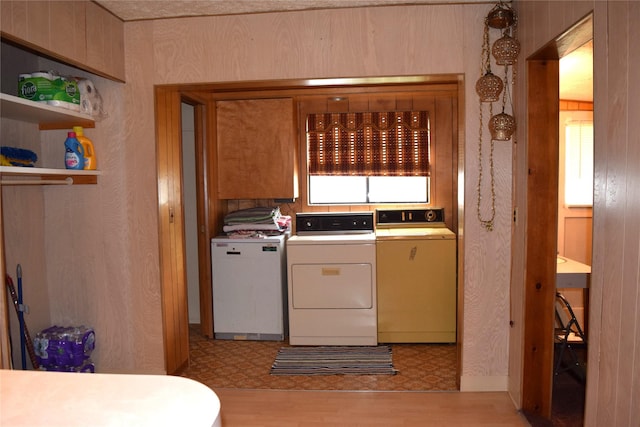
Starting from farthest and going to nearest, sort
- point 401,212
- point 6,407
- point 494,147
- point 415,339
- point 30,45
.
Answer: point 401,212 → point 415,339 → point 494,147 → point 30,45 → point 6,407

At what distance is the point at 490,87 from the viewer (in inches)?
113

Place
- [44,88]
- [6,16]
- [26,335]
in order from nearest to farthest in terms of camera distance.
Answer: [6,16]
[44,88]
[26,335]

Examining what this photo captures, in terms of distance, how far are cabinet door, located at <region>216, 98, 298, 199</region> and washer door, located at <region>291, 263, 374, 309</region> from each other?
736 millimetres

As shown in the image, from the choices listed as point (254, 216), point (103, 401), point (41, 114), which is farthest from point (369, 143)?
point (103, 401)

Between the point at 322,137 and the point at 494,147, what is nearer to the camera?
the point at 494,147

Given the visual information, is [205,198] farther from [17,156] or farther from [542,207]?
[542,207]

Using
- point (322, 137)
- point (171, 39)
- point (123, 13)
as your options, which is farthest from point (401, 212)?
point (123, 13)

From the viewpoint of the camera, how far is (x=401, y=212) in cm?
457

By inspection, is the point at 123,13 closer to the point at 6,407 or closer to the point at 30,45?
the point at 30,45

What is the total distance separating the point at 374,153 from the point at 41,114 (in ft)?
8.97

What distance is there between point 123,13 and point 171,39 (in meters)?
0.31

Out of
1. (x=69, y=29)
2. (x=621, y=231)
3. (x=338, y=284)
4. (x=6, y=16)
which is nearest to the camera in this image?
(x=621, y=231)

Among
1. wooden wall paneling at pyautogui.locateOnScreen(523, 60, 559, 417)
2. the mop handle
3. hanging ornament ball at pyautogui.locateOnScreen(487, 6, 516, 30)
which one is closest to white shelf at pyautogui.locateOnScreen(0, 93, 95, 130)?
the mop handle

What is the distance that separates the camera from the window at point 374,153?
459 centimetres
